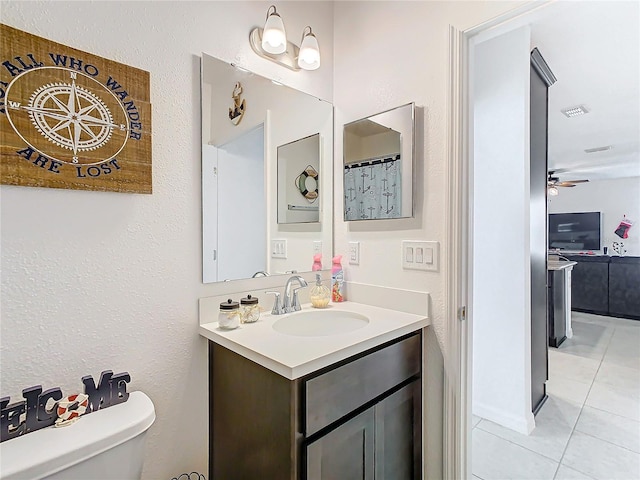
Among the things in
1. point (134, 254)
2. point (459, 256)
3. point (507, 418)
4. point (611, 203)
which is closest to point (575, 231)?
point (611, 203)

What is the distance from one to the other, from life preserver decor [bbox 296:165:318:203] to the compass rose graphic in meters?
Result: 0.82

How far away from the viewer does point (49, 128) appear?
0.95 m

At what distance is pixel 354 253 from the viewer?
171cm

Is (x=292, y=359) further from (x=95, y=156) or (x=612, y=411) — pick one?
(x=612, y=411)

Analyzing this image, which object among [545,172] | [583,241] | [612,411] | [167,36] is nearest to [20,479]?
[167,36]

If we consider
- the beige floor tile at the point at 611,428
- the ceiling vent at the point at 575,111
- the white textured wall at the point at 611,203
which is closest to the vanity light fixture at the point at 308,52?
the beige floor tile at the point at 611,428

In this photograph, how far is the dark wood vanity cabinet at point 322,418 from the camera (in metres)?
0.97

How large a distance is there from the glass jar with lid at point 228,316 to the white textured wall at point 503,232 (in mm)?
1473

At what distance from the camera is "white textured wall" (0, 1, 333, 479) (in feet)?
3.08

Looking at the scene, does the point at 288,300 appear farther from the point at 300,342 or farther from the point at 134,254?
the point at 134,254

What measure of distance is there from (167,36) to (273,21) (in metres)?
0.44

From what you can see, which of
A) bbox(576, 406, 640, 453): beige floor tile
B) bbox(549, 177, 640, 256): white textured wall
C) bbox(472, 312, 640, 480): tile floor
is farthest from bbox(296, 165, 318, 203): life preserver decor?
bbox(549, 177, 640, 256): white textured wall

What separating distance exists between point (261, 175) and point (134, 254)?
0.63 metres

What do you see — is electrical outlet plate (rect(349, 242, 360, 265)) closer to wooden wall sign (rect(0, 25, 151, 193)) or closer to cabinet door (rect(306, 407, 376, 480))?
cabinet door (rect(306, 407, 376, 480))
